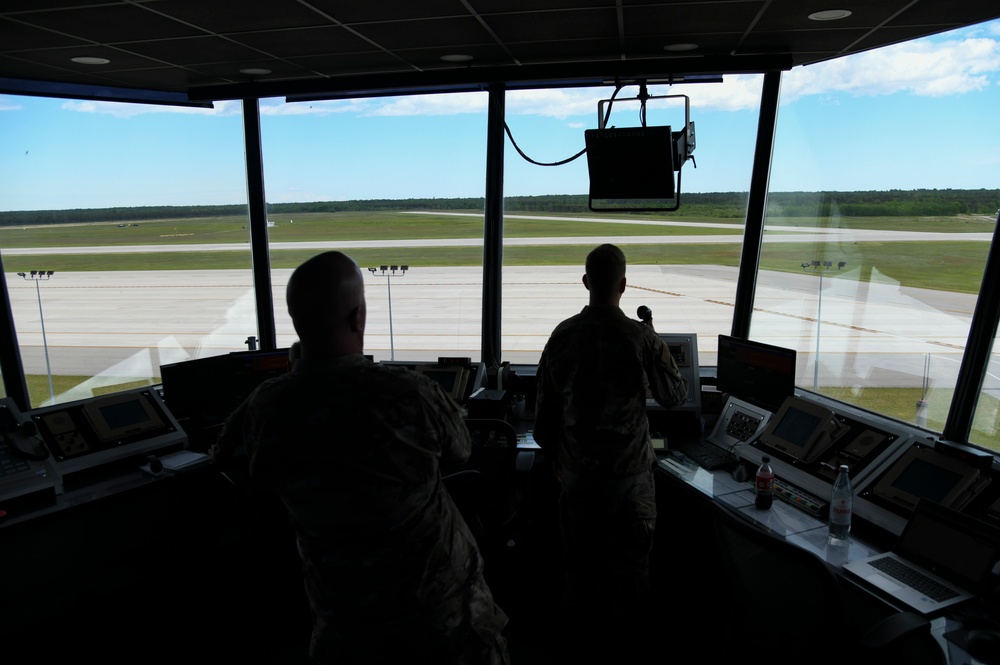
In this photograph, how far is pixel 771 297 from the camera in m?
4.07

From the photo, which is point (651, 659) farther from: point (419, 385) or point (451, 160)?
point (451, 160)

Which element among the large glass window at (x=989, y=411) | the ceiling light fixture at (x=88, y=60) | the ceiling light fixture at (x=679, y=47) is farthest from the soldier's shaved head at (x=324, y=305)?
the ceiling light fixture at (x=88, y=60)

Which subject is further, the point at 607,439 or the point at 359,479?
the point at 607,439

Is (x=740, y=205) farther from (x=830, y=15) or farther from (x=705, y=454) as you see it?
(x=705, y=454)

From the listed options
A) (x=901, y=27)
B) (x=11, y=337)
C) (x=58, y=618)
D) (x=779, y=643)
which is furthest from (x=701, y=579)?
(x=11, y=337)

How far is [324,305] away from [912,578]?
1.96m

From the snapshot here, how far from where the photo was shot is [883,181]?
3.53 meters

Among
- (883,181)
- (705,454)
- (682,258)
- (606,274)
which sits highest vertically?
(883,181)

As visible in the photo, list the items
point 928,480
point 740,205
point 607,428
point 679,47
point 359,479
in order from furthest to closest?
point 740,205 < point 679,47 < point 607,428 < point 928,480 < point 359,479

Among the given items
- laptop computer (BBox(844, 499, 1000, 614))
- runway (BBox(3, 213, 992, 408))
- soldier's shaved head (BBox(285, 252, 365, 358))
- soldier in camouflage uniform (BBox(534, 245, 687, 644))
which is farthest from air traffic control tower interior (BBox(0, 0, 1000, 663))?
soldier's shaved head (BBox(285, 252, 365, 358))

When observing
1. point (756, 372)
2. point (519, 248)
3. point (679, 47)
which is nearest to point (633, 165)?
point (679, 47)

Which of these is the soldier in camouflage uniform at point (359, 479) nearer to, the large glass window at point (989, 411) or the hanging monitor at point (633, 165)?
the hanging monitor at point (633, 165)

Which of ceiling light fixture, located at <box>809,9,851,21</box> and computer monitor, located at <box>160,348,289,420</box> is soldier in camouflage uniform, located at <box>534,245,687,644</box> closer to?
ceiling light fixture, located at <box>809,9,851,21</box>

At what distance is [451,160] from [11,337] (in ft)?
10.3
